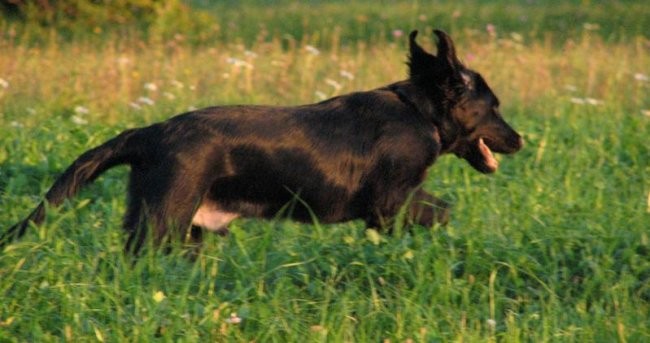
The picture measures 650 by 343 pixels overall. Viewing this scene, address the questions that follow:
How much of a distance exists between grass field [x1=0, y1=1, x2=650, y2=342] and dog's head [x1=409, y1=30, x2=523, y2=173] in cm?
31

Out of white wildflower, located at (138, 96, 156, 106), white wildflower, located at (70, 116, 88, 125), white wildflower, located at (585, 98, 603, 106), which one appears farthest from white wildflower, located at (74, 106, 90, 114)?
white wildflower, located at (585, 98, 603, 106)

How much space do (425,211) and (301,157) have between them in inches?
25.3

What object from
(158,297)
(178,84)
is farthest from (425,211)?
(178,84)

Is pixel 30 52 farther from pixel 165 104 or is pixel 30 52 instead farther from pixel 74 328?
pixel 74 328

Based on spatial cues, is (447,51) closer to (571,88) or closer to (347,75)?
(347,75)

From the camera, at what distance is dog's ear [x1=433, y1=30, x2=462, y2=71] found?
536 centimetres

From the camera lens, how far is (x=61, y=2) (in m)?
14.0

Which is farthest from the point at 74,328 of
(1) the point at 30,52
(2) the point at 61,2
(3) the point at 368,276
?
(2) the point at 61,2

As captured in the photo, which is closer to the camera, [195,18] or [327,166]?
[327,166]

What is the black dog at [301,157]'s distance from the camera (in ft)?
16.1

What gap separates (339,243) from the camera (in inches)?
202

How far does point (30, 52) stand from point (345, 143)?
590cm

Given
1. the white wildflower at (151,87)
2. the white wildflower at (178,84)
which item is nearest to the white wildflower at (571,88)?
the white wildflower at (178,84)

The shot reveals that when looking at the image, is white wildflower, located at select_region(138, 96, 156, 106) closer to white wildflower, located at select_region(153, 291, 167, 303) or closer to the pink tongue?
the pink tongue
